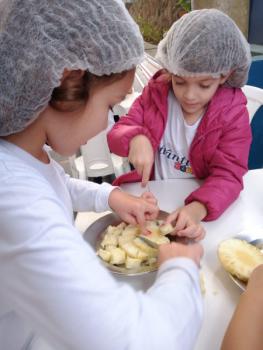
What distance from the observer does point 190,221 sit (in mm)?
716

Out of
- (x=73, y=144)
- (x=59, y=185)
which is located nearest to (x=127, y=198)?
(x=59, y=185)

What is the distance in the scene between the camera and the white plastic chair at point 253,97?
1270mm

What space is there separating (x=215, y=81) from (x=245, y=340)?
27.0 inches

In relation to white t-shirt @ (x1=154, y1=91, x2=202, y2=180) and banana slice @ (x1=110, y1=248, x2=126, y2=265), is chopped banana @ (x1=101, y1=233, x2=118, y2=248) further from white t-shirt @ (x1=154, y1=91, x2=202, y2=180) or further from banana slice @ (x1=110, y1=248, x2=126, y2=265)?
white t-shirt @ (x1=154, y1=91, x2=202, y2=180)

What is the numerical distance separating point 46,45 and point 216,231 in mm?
539

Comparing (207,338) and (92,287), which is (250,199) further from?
(92,287)

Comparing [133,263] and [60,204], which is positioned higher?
[60,204]

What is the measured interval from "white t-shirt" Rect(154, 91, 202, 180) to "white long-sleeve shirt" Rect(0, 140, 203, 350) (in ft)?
2.21

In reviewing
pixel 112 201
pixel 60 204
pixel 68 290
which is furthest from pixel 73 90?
pixel 112 201

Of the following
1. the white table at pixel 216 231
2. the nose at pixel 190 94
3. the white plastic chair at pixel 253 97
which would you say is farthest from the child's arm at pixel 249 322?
the white plastic chair at pixel 253 97

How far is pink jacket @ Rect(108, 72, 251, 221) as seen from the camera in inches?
35.1

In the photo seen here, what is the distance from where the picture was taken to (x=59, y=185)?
0.72 m

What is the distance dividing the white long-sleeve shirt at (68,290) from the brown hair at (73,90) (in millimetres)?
104

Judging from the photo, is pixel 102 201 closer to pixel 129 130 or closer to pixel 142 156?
pixel 142 156
